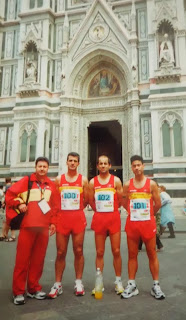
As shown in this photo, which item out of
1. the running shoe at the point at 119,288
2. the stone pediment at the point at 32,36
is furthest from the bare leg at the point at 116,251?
the stone pediment at the point at 32,36

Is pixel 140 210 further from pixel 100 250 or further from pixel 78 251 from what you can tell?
pixel 78 251

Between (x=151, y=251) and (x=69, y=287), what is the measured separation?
4.22ft

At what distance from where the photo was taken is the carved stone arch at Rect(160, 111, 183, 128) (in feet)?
46.8

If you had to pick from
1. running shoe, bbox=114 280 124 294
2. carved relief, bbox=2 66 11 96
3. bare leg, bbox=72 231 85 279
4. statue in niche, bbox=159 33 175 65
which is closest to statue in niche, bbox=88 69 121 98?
statue in niche, bbox=159 33 175 65

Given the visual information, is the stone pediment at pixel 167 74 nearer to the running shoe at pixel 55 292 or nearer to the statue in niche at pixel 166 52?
the statue in niche at pixel 166 52

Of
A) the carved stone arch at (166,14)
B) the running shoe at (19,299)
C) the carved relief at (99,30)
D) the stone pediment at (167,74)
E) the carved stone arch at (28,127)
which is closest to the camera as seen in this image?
the running shoe at (19,299)

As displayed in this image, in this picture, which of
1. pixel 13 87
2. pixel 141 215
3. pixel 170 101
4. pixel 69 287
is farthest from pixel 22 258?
pixel 13 87

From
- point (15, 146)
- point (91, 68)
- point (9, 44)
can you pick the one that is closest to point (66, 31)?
point (91, 68)

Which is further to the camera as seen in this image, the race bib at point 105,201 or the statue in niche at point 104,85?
the statue in niche at point 104,85

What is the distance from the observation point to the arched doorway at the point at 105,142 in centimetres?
1714

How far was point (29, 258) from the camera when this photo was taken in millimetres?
3473

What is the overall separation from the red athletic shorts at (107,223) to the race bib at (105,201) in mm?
69

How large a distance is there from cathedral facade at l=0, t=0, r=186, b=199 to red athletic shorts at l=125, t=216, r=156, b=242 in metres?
10.6

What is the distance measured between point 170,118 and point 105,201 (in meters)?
11.9
